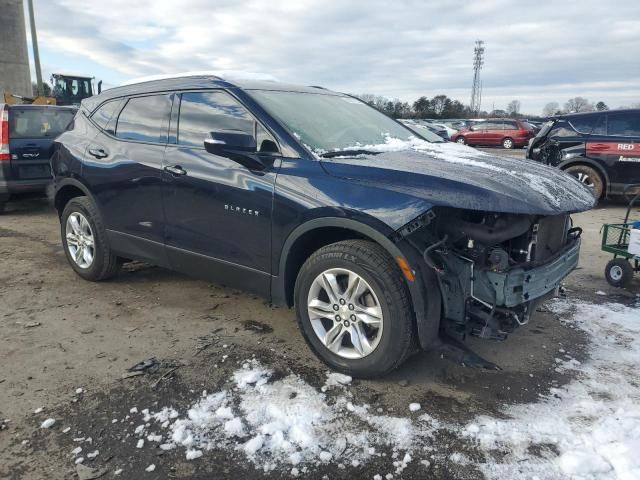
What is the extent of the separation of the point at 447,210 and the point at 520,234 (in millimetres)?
437

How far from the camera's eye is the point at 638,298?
4.66 meters

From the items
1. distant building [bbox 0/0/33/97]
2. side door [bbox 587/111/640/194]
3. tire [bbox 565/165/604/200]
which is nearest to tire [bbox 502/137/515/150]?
side door [bbox 587/111/640/194]

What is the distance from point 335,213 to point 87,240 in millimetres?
2955

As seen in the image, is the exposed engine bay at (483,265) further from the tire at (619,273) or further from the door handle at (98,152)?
the door handle at (98,152)

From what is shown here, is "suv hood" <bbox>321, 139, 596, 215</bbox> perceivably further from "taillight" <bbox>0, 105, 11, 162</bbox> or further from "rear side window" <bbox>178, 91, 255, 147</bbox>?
"taillight" <bbox>0, 105, 11, 162</bbox>

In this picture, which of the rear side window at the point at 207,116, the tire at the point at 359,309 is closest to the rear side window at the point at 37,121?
the rear side window at the point at 207,116

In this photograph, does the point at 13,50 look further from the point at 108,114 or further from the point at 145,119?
the point at 145,119

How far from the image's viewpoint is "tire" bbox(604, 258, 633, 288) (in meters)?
4.86

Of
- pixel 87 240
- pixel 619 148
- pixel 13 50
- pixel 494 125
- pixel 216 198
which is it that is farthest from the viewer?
pixel 13 50

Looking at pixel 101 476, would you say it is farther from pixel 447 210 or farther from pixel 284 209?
pixel 447 210

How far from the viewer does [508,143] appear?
2589 centimetres

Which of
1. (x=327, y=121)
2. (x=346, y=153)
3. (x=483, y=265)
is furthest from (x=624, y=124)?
(x=483, y=265)

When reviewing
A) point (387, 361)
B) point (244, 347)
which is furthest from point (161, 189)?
point (387, 361)

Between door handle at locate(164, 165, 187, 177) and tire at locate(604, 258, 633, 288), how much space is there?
4.12 m
